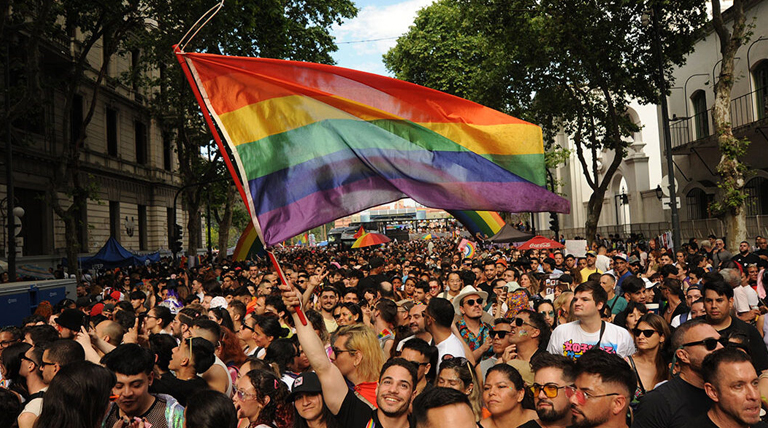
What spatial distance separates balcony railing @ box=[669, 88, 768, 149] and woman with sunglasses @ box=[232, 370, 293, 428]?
18431 mm

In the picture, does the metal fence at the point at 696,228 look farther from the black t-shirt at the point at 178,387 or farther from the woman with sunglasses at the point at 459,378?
the black t-shirt at the point at 178,387

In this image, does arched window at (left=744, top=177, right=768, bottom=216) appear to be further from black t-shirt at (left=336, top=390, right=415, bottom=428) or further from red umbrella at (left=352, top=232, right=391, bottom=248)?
black t-shirt at (left=336, top=390, right=415, bottom=428)

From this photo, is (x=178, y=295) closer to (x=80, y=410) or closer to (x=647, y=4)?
(x=80, y=410)

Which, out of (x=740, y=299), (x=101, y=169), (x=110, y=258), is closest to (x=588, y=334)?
(x=740, y=299)

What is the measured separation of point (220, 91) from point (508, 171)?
2.63 m

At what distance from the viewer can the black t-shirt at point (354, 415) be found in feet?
13.4

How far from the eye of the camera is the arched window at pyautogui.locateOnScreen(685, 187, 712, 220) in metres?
27.3

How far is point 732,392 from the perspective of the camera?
12.1ft

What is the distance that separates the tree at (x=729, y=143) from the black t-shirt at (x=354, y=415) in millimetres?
15547

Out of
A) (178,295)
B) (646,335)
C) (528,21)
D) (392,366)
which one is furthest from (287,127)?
(528,21)

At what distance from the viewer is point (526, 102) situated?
1063 inches

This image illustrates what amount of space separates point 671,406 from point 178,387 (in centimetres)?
325

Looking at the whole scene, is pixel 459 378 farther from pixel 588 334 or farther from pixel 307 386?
pixel 588 334

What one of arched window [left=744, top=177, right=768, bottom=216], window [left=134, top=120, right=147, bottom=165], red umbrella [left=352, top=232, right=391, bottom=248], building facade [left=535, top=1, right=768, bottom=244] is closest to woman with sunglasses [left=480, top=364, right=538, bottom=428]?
building facade [left=535, top=1, right=768, bottom=244]
